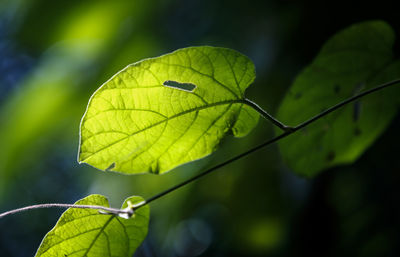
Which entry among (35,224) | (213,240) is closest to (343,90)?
(213,240)

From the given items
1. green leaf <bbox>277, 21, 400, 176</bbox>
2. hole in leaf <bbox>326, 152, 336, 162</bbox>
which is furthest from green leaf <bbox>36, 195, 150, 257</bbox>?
hole in leaf <bbox>326, 152, 336, 162</bbox>

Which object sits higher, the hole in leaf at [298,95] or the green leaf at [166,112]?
the green leaf at [166,112]

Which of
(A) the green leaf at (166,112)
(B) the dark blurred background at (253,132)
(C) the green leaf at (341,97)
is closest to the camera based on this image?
(A) the green leaf at (166,112)

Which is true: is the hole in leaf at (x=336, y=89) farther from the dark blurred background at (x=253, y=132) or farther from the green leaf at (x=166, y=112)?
the dark blurred background at (x=253, y=132)

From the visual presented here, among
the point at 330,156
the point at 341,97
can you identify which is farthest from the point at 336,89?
the point at 330,156

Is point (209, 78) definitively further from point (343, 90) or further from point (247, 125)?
point (343, 90)

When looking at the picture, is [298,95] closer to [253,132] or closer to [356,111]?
[356,111]

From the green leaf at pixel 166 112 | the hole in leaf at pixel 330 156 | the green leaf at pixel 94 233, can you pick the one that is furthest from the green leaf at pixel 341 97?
the green leaf at pixel 94 233
